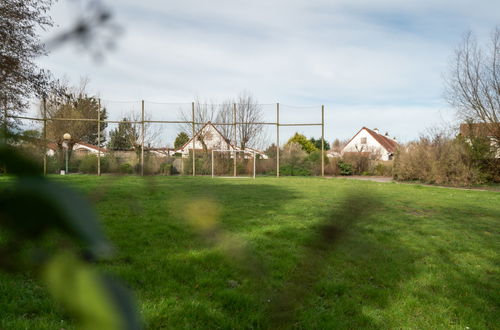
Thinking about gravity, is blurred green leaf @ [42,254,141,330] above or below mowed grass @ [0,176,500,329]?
above

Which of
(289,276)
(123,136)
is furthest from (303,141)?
(289,276)


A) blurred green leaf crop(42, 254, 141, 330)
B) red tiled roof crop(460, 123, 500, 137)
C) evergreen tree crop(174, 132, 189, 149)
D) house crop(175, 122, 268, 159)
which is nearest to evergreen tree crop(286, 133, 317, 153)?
house crop(175, 122, 268, 159)

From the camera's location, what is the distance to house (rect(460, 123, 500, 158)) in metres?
15.7

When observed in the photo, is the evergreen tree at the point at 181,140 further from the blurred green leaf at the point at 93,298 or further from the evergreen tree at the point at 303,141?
the evergreen tree at the point at 303,141

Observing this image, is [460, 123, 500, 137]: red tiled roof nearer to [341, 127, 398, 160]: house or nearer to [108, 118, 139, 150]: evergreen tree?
[108, 118, 139, 150]: evergreen tree

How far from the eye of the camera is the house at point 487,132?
1566 cm

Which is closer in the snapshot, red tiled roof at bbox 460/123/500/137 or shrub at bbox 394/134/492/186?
shrub at bbox 394/134/492/186

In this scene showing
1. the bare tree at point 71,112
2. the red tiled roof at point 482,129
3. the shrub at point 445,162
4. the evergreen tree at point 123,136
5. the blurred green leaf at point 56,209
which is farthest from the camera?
the red tiled roof at point 482,129

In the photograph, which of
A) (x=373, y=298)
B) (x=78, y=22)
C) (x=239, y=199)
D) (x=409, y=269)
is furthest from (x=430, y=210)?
(x=78, y=22)

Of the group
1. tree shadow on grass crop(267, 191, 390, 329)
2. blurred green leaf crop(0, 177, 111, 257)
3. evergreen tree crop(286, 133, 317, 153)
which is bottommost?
tree shadow on grass crop(267, 191, 390, 329)

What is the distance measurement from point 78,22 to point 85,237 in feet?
1.51

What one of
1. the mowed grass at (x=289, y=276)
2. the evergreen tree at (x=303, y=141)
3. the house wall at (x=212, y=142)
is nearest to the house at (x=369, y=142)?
the evergreen tree at (x=303, y=141)

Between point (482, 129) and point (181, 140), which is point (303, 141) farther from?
point (482, 129)

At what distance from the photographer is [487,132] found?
52.7 feet
